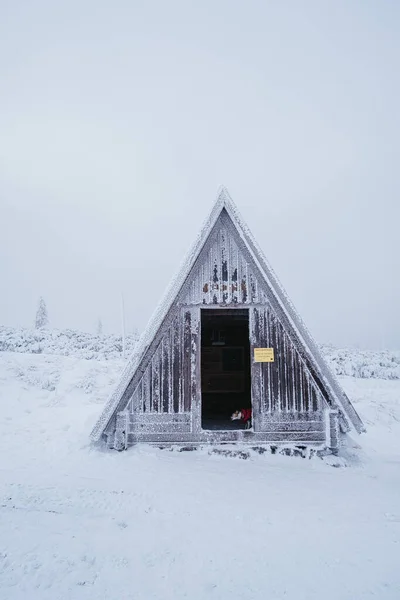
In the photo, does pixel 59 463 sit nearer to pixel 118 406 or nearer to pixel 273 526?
pixel 118 406

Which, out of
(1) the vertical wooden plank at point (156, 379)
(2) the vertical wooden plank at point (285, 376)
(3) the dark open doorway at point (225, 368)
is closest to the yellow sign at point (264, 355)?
(2) the vertical wooden plank at point (285, 376)

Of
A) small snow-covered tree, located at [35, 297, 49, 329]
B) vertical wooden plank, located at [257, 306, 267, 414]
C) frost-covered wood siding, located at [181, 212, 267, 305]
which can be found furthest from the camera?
small snow-covered tree, located at [35, 297, 49, 329]

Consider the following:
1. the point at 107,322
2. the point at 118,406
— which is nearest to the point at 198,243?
the point at 118,406

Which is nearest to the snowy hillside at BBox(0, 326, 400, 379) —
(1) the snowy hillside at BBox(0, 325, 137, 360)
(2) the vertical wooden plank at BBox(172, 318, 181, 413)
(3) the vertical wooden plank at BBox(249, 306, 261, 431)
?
(1) the snowy hillside at BBox(0, 325, 137, 360)

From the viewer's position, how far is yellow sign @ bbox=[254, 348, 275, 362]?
7277mm

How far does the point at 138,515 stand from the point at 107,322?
8444cm

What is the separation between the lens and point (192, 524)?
449cm

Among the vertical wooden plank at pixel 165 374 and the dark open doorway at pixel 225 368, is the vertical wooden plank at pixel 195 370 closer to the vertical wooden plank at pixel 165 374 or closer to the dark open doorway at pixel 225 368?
the vertical wooden plank at pixel 165 374

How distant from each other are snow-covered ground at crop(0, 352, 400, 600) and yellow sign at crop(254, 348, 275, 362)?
1.91m

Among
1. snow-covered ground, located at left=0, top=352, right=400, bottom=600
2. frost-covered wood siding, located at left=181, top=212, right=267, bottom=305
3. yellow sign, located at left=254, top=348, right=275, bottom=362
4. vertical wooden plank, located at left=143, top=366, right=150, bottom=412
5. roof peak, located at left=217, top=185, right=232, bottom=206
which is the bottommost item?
snow-covered ground, located at left=0, top=352, right=400, bottom=600

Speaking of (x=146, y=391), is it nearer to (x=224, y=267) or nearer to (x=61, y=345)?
(x=224, y=267)

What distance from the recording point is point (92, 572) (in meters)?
3.49

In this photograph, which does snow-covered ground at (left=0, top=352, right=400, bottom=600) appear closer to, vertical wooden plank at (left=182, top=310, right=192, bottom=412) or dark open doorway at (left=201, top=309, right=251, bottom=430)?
vertical wooden plank at (left=182, top=310, right=192, bottom=412)

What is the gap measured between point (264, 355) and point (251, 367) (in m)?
0.38
